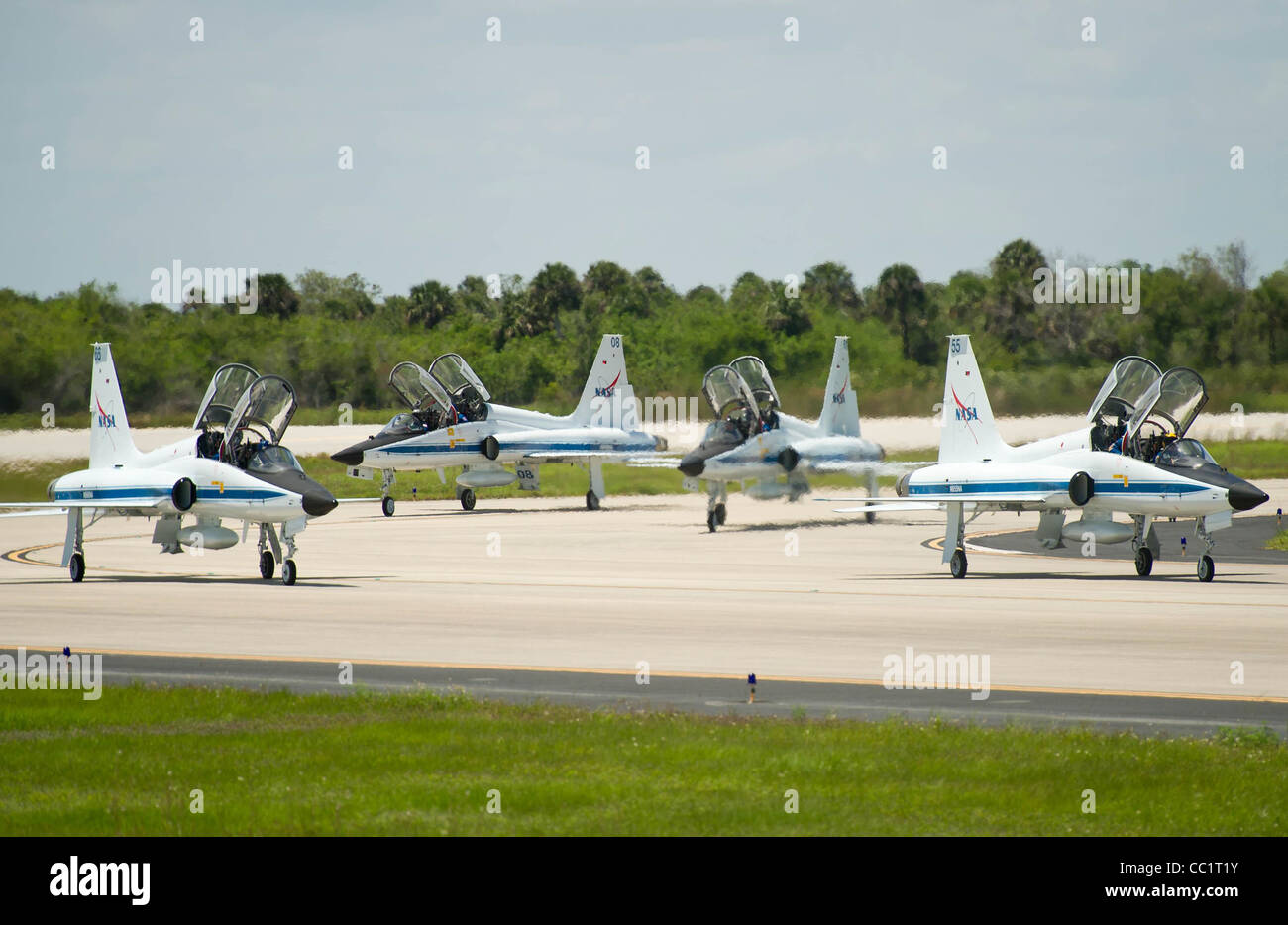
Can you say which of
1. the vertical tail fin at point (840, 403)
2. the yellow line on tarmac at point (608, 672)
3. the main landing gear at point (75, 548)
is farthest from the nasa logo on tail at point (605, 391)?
the yellow line on tarmac at point (608, 672)

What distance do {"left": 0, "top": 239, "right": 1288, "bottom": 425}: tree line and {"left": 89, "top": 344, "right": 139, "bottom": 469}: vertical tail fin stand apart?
104 ft

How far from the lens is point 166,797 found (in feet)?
34.4

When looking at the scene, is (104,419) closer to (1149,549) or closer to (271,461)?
(271,461)

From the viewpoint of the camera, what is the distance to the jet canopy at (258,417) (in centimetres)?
2669

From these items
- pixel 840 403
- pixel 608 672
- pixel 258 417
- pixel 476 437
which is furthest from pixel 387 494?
pixel 608 672

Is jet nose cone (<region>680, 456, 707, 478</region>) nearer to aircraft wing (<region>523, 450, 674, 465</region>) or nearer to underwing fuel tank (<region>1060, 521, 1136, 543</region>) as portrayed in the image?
aircraft wing (<region>523, 450, 674, 465</region>)

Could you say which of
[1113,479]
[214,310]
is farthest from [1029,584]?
[214,310]

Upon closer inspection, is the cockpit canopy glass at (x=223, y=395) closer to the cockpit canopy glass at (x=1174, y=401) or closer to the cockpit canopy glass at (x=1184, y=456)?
the cockpit canopy glass at (x=1174, y=401)

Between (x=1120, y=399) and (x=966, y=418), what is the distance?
2.91m

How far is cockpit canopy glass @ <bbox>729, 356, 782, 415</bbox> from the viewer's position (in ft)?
137

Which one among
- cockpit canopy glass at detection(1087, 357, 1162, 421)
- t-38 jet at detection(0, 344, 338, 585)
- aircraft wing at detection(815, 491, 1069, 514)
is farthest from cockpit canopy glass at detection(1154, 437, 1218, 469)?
t-38 jet at detection(0, 344, 338, 585)

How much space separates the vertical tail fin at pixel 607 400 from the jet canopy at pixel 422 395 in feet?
17.2

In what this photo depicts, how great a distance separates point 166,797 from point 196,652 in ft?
27.6

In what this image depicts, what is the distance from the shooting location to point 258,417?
26906 millimetres
